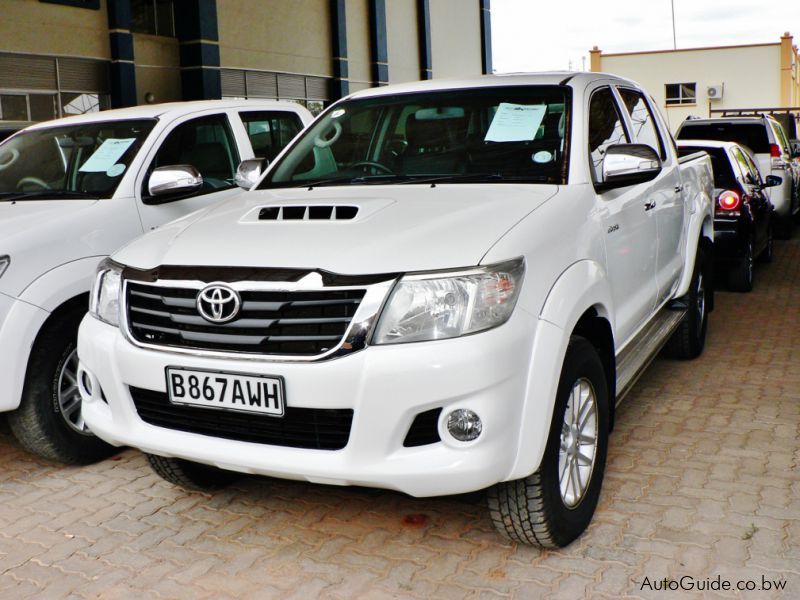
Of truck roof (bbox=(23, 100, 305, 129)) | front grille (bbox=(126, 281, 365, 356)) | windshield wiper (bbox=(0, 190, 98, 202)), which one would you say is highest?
truck roof (bbox=(23, 100, 305, 129))

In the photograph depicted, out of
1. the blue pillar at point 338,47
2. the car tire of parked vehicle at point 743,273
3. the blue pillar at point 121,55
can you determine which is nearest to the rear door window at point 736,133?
the car tire of parked vehicle at point 743,273

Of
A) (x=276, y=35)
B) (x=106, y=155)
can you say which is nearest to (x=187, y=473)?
(x=106, y=155)

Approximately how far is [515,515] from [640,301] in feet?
5.24

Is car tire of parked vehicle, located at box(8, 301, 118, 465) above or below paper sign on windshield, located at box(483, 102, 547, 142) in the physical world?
below

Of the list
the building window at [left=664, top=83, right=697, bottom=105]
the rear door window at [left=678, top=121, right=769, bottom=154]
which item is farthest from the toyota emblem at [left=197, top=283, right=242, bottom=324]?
the building window at [left=664, top=83, right=697, bottom=105]

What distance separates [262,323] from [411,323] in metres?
0.52

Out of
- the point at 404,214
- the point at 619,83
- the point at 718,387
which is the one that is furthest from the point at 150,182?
the point at 718,387

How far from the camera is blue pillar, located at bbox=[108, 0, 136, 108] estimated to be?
1902cm

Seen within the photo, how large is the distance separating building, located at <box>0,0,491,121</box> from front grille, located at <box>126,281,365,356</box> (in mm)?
15944

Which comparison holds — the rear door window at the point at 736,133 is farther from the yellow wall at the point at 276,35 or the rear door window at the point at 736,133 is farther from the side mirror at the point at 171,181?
the yellow wall at the point at 276,35

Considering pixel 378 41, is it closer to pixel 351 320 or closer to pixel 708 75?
pixel 351 320

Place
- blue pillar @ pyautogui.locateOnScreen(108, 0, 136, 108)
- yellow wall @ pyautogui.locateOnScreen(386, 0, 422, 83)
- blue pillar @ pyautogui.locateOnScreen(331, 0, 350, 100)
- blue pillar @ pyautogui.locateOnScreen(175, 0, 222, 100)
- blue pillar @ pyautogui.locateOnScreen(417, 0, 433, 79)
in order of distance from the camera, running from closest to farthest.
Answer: blue pillar @ pyautogui.locateOnScreen(108, 0, 136, 108), blue pillar @ pyautogui.locateOnScreen(175, 0, 222, 100), blue pillar @ pyautogui.locateOnScreen(331, 0, 350, 100), yellow wall @ pyautogui.locateOnScreen(386, 0, 422, 83), blue pillar @ pyautogui.locateOnScreen(417, 0, 433, 79)

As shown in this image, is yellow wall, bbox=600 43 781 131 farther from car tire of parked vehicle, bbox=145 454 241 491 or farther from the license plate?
the license plate

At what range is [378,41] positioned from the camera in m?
28.0
